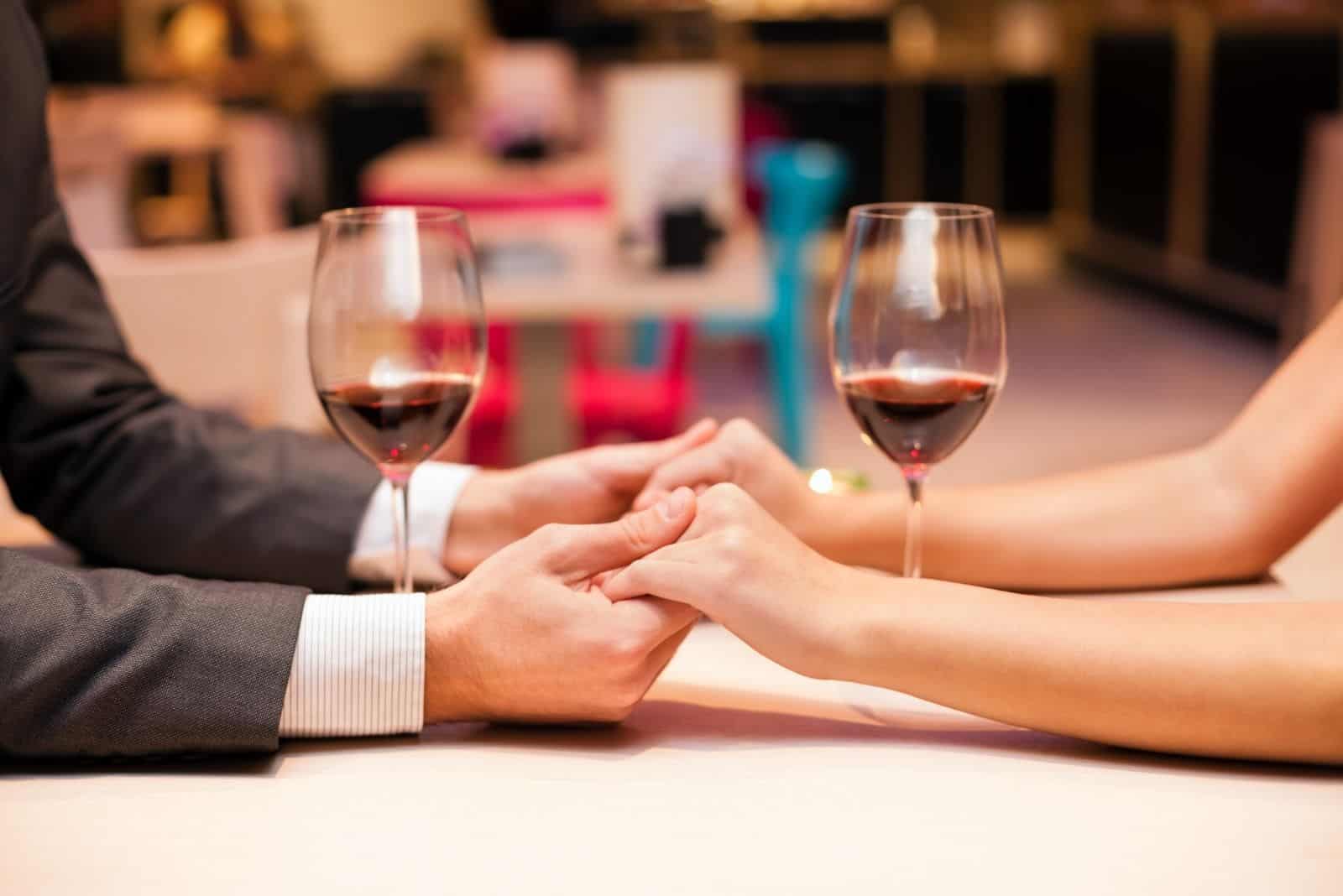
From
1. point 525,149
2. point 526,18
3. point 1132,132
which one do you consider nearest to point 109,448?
point 525,149

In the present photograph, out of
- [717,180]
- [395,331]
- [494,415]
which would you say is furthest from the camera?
[717,180]

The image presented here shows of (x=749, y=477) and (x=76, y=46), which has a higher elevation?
(x=76, y=46)

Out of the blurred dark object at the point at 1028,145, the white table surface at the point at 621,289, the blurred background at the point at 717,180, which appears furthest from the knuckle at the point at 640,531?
the blurred dark object at the point at 1028,145

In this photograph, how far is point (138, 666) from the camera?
0.83 meters

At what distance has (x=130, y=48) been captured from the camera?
11.2 m

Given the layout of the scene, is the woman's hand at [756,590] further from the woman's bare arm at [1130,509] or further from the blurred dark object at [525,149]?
the blurred dark object at [525,149]

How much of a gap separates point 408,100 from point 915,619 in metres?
8.23

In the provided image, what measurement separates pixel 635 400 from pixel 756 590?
236 cm

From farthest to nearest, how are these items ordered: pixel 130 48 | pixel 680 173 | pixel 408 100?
pixel 130 48 → pixel 408 100 → pixel 680 173

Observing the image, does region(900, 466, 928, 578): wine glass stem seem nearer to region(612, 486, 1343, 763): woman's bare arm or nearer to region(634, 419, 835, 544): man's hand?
region(612, 486, 1343, 763): woman's bare arm

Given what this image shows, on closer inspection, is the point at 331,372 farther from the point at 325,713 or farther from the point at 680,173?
the point at 680,173

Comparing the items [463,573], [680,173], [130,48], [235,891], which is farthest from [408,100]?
[235,891]

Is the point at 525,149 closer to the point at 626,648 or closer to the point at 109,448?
the point at 109,448

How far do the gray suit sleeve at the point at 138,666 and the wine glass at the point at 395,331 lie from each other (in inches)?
4.5
